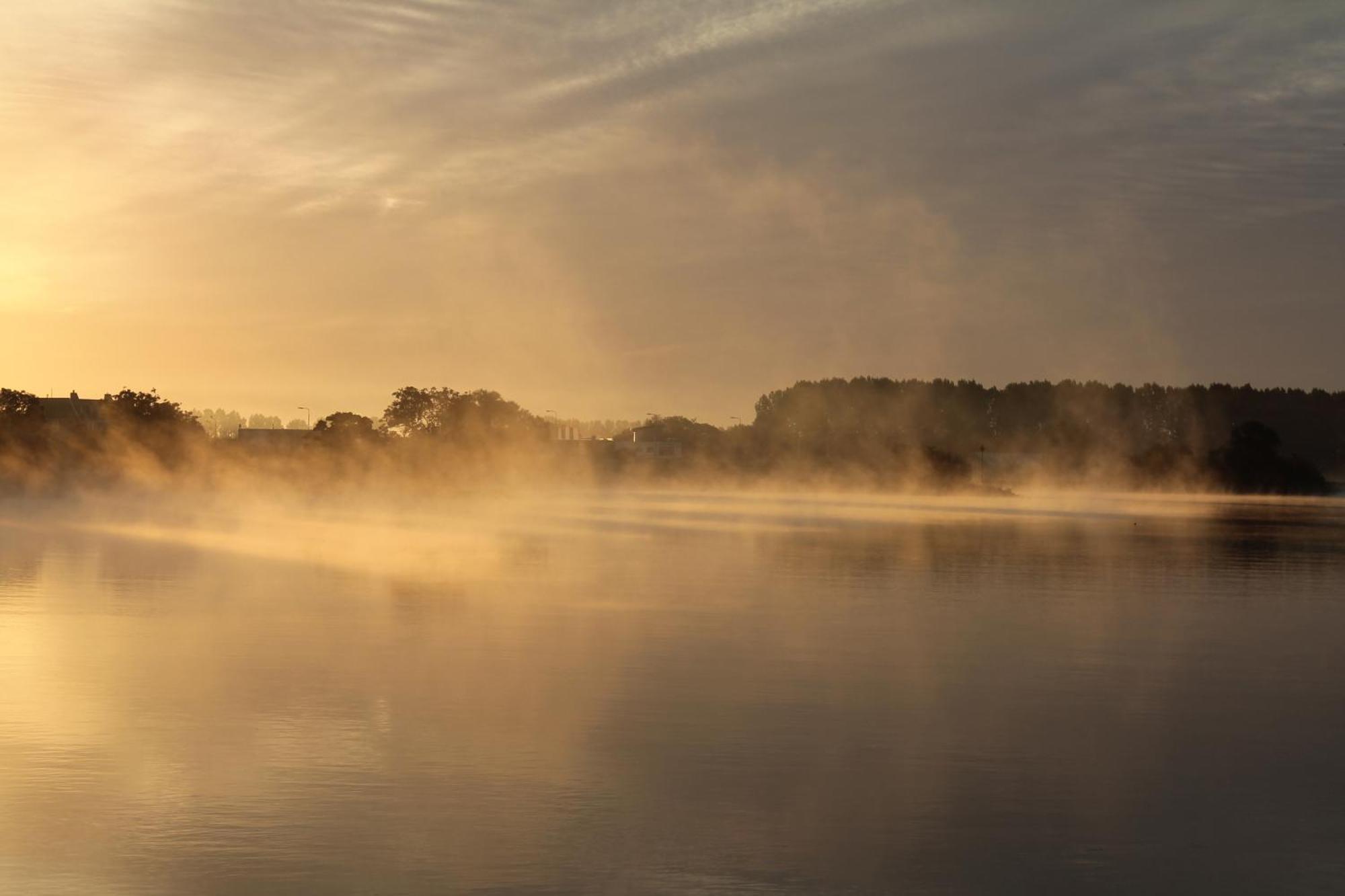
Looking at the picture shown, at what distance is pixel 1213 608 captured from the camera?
3881cm

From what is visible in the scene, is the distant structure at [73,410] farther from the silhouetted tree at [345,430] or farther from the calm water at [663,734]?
the calm water at [663,734]

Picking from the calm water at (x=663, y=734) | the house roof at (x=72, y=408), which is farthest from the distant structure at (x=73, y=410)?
the calm water at (x=663, y=734)

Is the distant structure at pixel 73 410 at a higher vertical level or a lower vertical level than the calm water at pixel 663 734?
higher

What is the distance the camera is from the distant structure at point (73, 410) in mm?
156625

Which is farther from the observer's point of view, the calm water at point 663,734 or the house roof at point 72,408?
the house roof at point 72,408

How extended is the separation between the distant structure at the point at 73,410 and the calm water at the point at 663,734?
391ft

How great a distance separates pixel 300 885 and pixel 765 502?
124m

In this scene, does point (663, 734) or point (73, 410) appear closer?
point (663, 734)

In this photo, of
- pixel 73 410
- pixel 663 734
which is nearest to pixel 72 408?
pixel 73 410

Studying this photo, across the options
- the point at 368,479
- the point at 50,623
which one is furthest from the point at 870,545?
the point at 368,479

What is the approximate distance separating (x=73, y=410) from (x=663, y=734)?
537 feet

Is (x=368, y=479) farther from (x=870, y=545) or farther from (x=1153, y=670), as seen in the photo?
(x=1153, y=670)

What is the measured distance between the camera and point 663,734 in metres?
20.3

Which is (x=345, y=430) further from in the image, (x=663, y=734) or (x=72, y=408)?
(x=663, y=734)
